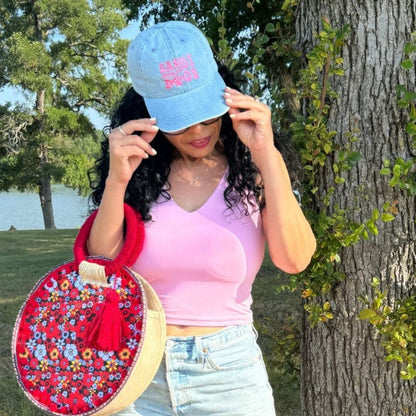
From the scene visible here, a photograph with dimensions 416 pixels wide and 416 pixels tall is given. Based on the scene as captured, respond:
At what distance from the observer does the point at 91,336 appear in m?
1.54

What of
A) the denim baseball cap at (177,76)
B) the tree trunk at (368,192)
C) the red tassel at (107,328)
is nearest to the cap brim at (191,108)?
the denim baseball cap at (177,76)

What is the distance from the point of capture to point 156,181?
68.2 inches

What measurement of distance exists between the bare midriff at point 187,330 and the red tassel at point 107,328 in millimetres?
168

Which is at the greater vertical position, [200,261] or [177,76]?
[177,76]

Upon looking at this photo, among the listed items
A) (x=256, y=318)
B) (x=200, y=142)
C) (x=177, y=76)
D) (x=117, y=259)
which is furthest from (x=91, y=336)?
(x=256, y=318)

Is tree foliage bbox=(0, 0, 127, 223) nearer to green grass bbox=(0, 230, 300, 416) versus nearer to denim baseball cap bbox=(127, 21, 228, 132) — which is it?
green grass bbox=(0, 230, 300, 416)

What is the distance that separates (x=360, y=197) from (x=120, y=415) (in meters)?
1.06

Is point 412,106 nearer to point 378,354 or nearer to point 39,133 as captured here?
point 378,354

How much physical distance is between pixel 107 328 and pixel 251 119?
0.67 m

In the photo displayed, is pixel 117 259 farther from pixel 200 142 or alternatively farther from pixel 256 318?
pixel 256 318

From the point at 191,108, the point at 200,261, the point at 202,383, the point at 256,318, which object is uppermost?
the point at 191,108

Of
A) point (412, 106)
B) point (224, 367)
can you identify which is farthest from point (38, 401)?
point (412, 106)

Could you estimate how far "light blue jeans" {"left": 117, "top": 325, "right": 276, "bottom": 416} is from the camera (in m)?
1.59

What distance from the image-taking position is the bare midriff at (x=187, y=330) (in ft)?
5.35
